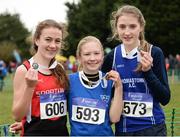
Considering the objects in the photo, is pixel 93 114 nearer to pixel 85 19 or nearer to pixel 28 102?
pixel 28 102

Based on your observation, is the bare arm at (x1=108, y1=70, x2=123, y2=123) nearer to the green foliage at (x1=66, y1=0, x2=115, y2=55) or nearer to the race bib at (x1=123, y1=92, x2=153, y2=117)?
the race bib at (x1=123, y1=92, x2=153, y2=117)

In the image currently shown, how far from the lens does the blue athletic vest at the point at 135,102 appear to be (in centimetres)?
451

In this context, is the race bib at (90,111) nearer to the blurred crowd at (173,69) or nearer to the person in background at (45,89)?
the person in background at (45,89)

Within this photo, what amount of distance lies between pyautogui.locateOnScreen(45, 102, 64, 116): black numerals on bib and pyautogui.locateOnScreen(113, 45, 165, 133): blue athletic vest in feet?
1.93

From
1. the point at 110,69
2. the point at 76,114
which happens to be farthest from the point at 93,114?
the point at 110,69

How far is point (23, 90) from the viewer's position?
4.13 metres

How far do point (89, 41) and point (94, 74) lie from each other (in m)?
0.31

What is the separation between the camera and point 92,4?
169 ft

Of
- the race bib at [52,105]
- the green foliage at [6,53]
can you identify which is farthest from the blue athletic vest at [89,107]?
the green foliage at [6,53]

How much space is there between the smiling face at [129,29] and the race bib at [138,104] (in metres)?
0.48

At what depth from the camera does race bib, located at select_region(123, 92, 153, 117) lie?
4.51 metres

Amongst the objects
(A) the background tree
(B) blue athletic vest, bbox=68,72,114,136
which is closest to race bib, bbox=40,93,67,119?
(B) blue athletic vest, bbox=68,72,114,136

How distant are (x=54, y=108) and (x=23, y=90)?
0.37 m

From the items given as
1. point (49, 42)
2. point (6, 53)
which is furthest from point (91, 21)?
point (49, 42)
